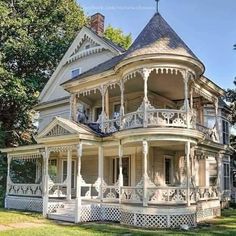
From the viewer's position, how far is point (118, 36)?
43156mm

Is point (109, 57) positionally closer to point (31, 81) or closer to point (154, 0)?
point (154, 0)

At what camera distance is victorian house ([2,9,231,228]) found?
14.6 meters

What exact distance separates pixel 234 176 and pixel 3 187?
20.3 metres

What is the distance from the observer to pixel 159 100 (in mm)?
19297

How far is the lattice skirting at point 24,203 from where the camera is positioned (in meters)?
20.1

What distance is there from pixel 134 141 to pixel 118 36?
30265 mm

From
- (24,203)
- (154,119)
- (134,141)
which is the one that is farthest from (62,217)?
(154,119)

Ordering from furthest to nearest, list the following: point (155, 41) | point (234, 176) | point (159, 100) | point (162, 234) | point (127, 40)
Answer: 1. point (127, 40)
2. point (234, 176)
3. point (159, 100)
4. point (155, 41)
5. point (162, 234)

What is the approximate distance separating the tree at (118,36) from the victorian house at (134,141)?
18.5m

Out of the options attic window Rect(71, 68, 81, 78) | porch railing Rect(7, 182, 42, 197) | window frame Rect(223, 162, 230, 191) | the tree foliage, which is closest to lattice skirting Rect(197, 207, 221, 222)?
window frame Rect(223, 162, 230, 191)

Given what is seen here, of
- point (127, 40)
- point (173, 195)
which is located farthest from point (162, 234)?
point (127, 40)

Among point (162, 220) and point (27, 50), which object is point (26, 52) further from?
point (162, 220)

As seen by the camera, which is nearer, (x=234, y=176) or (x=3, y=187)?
(x=3, y=187)

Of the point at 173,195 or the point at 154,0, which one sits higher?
the point at 154,0
